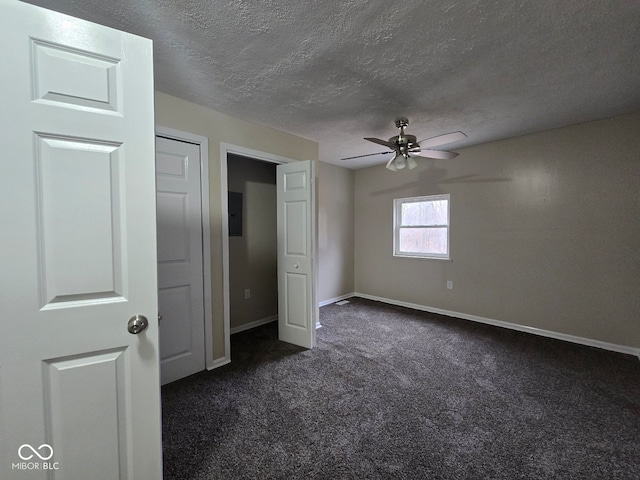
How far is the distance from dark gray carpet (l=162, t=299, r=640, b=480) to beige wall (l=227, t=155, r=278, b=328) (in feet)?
2.50

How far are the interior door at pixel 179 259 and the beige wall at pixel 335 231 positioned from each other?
226 centimetres

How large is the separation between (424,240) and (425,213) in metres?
0.43

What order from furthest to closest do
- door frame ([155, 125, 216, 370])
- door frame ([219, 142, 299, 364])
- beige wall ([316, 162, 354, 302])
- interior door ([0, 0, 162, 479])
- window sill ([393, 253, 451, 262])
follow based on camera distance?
1. beige wall ([316, 162, 354, 302])
2. window sill ([393, 253, 451, 262])
3. door frame ([219, 142, 299, 364])
4. door frame ([155, 125, 216, 370])
5. interior door ([0, 0, 162, 479])

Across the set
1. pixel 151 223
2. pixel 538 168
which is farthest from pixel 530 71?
pixel 151 223

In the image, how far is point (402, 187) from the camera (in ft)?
14.8

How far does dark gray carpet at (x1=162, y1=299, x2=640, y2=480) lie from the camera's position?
152cm

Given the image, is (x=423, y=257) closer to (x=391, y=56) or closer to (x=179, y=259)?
(x=391, y=56)

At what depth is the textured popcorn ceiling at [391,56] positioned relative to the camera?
4.68ft

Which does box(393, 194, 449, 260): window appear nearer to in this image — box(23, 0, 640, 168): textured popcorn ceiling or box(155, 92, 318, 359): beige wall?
box(23, 0, 640, 168): textured popcorn ceiling

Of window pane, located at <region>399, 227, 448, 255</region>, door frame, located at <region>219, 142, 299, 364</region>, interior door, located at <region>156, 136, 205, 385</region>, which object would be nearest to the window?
window pane, located at <region>399, 227, 448, 255</region>

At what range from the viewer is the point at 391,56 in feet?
5.91

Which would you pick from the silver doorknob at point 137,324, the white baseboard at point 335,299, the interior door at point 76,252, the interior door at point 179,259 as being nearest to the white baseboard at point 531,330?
the white baseboard at point 335,299

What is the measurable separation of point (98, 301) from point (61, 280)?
0.14m

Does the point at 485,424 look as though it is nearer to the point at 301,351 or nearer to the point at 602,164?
the point at 301,351
